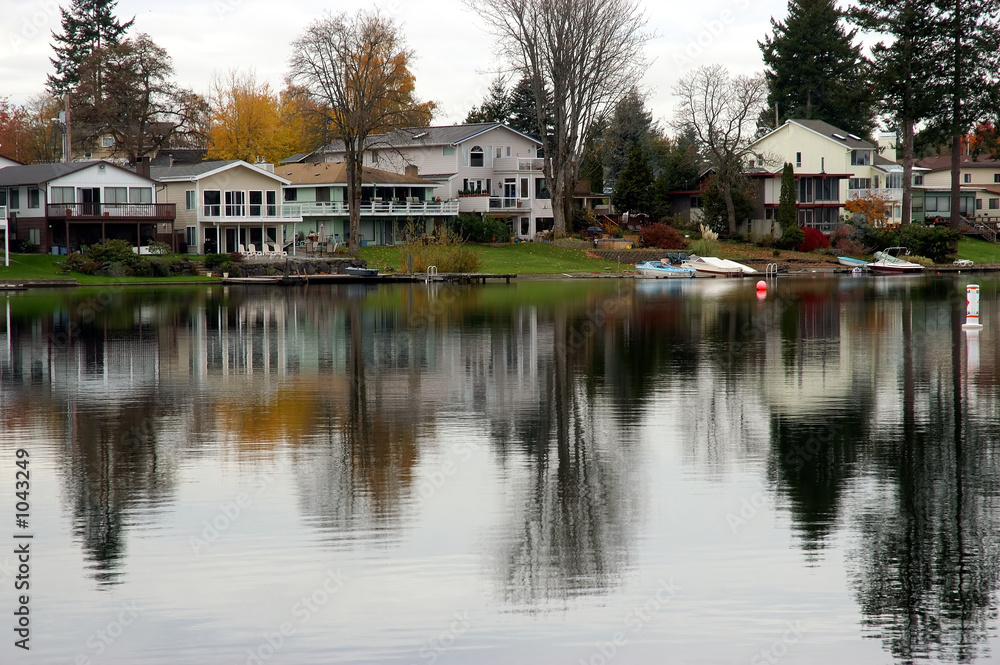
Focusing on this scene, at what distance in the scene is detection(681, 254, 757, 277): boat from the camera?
234ft

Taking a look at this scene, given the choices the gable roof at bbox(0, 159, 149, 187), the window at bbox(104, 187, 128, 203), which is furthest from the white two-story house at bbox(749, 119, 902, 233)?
the gable roof at bbox(0, 159, 149, 187)

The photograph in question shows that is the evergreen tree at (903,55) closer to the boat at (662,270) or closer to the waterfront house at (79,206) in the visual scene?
the boat at (662,270)

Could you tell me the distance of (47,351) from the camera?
26.9 metres

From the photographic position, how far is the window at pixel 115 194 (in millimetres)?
69750

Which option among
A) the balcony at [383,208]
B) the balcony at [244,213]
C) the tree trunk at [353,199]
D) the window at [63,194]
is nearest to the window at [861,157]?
the balcony at [383,208]

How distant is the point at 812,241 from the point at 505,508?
7507 centimetres

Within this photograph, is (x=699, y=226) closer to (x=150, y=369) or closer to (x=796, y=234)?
(x=796, y=234)

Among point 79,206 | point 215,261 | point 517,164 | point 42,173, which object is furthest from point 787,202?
point 42,173

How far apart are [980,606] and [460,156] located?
81288 millimetres

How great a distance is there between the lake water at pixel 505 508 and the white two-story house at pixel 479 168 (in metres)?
62.8

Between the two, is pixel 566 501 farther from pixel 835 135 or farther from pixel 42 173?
pixel 835 135

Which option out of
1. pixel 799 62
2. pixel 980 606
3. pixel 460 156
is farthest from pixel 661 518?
pixel 799 62

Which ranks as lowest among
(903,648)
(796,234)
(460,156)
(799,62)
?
(903,648)

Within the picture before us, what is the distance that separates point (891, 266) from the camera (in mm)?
74625
